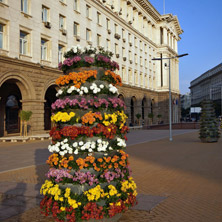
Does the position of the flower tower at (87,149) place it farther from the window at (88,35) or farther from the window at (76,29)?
the window at (88,35)

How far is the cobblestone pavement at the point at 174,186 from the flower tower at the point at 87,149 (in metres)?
0.90

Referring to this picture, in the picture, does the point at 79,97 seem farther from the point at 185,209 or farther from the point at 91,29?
the point at 91,29

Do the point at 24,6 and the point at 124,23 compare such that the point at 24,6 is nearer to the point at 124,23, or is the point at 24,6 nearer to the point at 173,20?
the point at 124,23

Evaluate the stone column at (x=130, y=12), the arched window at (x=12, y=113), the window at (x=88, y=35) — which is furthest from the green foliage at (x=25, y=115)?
the stone column at (x=130, y=12)

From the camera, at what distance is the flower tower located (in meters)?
4.93

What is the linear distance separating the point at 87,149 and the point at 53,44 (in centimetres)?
2612

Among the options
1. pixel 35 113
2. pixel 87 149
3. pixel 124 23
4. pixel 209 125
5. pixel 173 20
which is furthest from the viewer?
pixel 173 20

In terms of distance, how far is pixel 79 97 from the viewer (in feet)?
17.7

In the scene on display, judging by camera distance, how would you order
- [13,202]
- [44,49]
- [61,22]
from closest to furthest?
1. [13,202]
2. [44,49]
3. [61,22]

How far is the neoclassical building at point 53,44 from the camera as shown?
24.7 meters

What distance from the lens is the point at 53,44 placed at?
2950cm

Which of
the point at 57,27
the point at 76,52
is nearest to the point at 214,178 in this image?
the point at 76,52

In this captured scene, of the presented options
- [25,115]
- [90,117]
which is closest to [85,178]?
[90,117]

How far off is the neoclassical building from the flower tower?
19.2 m
